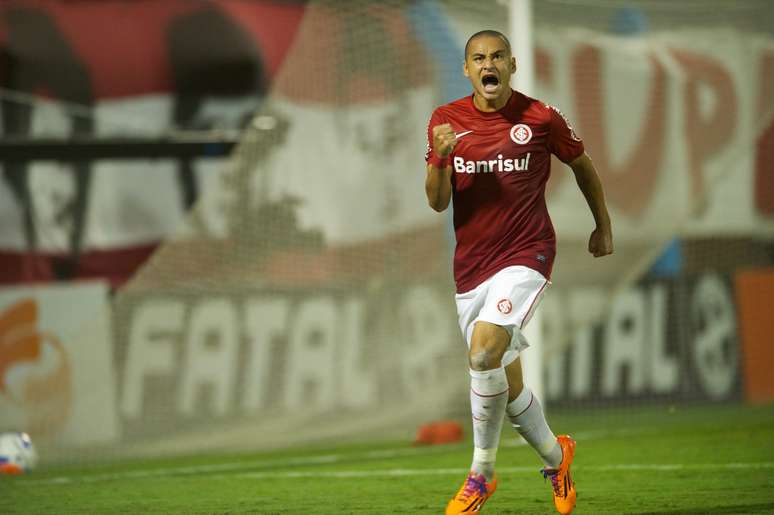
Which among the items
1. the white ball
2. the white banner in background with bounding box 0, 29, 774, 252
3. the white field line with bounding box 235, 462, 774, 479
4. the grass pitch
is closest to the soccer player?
the grass pitch

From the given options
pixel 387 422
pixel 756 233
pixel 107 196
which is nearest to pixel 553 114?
pixel 387 422

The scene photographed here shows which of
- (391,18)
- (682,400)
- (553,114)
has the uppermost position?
(391,18)

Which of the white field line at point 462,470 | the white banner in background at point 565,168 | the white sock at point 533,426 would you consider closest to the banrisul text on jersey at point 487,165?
the white sock at point 533,426

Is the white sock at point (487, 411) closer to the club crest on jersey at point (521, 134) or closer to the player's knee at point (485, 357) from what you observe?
the player's knee at point (485, 357)

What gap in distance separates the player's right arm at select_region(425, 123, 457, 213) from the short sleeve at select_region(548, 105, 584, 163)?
560mm

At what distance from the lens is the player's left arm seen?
5.70 m

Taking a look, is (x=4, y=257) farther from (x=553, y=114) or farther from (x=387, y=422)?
(x=553, y=114)

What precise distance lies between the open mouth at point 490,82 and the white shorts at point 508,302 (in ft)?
2.37

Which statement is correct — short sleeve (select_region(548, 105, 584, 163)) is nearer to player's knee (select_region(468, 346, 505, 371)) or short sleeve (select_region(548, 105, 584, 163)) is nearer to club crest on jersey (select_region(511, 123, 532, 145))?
club crest on jersey (select_region(511, 123, 532, 145))

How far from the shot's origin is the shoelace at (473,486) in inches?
206

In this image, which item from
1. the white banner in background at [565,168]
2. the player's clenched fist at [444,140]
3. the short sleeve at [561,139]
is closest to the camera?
the player's clenched fist at [444,140]

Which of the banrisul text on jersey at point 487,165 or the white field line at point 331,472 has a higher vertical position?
the banrisul text on jersey at point 487,165

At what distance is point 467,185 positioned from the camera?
5.46 meters

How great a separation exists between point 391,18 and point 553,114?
516cm
